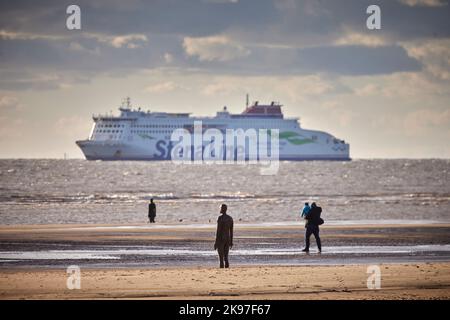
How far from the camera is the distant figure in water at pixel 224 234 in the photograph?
889 inches

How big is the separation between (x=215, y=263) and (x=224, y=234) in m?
1.89

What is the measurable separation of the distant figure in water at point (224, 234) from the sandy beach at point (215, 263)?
0.36m

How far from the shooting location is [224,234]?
22.7m

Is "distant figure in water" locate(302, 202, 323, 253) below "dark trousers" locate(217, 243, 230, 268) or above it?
above

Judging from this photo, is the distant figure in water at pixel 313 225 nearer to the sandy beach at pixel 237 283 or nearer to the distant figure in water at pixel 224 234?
the sandy beach at pixel 237 283

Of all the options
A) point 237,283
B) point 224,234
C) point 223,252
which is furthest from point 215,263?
point 237,283

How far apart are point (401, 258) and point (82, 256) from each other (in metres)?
7.83

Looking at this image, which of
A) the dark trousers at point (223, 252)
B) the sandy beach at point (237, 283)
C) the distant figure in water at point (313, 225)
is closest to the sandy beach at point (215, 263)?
the sandy beach at point (237, 283)

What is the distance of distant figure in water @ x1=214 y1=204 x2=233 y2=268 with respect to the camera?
22578 mm

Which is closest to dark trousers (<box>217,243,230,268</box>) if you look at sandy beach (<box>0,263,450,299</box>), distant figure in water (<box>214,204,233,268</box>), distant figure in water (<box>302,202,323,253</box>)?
distant figure in water (<box>214,204,233,268</box>)

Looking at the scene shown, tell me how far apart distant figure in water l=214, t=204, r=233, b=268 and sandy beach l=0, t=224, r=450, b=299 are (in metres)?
0.36

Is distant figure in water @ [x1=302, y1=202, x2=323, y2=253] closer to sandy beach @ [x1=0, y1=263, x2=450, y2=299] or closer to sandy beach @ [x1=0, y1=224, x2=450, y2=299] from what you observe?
sandy beach @ [x1=0, y1=224, x2=450, y2=299]

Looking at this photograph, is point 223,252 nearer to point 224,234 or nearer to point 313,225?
point 224,234
